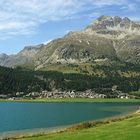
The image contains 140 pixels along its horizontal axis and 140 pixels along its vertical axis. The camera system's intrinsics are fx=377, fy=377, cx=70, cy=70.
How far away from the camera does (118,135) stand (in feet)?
161

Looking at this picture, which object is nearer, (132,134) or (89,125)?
(132,134)

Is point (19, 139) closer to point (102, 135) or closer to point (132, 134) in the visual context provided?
point (102, 135)

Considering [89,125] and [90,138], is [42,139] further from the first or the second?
[89,125]

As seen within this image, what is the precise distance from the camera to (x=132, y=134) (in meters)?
48.2

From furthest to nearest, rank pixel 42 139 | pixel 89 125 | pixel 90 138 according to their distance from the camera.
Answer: pixel 89 125 < pixel 42 139 < pixel 90 138

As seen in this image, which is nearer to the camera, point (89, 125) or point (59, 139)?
point (59, 139)

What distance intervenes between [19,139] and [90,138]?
13.2 metres

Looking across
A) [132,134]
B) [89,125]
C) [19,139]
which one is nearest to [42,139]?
[19,139]

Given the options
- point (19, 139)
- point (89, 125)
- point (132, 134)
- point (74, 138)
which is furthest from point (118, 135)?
point (89, 125)

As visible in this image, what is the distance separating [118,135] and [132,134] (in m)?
1.96

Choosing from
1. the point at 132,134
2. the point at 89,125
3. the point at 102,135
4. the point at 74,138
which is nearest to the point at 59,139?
the point at 74,138

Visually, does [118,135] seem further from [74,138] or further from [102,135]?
[74,138]

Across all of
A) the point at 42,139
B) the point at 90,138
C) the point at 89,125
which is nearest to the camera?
the point at 90,138

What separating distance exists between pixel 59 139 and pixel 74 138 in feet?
6.77
